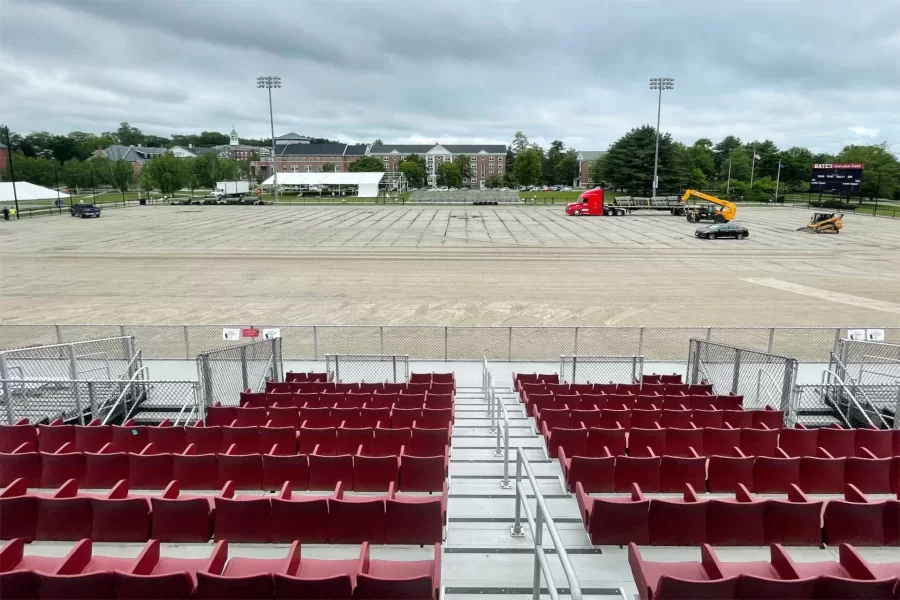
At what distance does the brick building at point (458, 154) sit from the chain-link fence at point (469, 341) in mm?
166247

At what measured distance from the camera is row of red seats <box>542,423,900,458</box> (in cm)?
798

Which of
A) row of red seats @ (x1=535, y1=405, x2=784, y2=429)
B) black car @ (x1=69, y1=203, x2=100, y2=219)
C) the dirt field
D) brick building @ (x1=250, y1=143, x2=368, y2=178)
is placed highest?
brick building @ (x1=250, y1=143, x2=368, y2=178)

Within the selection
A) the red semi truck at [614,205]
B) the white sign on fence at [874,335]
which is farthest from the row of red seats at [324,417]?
the red semi truck at [614,205]

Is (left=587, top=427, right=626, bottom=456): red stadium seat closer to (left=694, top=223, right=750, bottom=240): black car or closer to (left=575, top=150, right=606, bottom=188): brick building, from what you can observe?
(left=694, top=223, right=750, bottom=240): black car

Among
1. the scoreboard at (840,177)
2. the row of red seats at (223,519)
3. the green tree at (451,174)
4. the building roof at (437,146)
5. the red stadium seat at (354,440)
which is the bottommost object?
the red stadium seat at (354,440)

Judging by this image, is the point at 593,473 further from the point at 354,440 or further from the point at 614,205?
the point at 614,205

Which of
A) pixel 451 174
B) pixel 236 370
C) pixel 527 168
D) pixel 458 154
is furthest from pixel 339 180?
pixel 236 370

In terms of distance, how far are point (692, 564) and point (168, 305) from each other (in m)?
22.8

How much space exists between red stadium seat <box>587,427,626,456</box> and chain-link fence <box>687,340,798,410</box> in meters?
4.80

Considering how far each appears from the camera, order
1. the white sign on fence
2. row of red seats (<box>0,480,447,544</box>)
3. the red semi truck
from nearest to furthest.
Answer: row of red seats (<box>0,480,447,544</box>) < the white sign on fence < the red semi truck

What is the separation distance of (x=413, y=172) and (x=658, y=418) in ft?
479

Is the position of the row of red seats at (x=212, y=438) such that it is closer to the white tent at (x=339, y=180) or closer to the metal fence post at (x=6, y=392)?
the metal fence post at (x=6, y=392)

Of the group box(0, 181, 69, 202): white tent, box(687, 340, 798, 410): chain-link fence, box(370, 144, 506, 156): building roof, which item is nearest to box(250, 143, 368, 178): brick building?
box(370, 144, 506, 156): building roof

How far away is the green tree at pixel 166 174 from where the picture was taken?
110 metres
